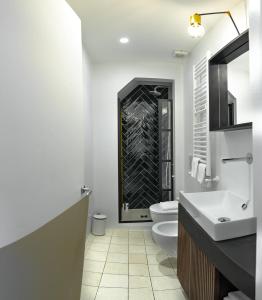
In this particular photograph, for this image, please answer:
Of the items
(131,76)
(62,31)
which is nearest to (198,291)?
(62,31)

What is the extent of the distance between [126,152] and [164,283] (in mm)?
2003

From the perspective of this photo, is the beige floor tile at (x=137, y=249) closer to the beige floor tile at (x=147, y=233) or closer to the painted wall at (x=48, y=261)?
the beige floor tile at (x=147, y=233)

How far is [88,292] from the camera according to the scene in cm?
176

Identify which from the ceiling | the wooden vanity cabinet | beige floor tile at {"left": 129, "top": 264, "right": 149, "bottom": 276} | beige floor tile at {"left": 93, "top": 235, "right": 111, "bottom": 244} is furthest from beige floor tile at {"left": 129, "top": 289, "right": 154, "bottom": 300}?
the ceiling

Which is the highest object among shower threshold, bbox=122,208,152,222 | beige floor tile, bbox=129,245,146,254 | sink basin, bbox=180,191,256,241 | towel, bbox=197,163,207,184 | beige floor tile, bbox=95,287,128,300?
towel, bbox=197,163,207,184

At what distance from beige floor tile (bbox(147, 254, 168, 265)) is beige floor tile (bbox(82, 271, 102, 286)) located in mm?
606

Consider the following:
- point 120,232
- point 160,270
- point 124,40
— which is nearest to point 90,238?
point 120,232

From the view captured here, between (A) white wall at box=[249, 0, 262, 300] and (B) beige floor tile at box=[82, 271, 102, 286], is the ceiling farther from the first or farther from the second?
(B) beige floor tile at box=[82, 271, 102, 286]

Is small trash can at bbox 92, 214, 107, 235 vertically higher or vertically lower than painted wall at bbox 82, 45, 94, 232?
lower

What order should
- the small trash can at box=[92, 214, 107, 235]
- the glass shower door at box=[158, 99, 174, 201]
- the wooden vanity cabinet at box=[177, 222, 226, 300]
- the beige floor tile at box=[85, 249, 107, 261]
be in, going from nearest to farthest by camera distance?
the wooden vanity cabinet at box=[177, 222, 226, 300] → the beige floor tile at box=[85, 249, 107, 261] → the small trash can at box=[92, 214, 107, 235] → the glass shower door at box=[158, 99, 174, 201]

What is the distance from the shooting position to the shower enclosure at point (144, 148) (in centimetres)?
323

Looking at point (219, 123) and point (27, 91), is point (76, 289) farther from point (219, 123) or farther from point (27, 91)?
point (219, 123)

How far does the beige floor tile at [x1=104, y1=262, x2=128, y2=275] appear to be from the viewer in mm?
2051

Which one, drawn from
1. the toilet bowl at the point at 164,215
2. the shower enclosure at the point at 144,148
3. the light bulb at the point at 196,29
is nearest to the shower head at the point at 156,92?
the shower enclosure at the point at 144,148
